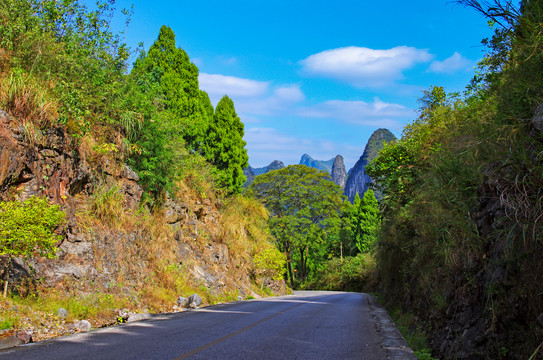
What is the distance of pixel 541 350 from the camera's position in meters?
3.30

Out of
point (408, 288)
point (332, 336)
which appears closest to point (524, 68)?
point (332, 336)

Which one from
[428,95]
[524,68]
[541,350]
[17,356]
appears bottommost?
[17,356]

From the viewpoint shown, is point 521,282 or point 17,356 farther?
point 17,356

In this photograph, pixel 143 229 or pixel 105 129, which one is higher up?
pixel 105 129

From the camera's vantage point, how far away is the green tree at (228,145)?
27.6 m

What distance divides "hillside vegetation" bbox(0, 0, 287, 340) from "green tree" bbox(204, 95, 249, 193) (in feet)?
23.6

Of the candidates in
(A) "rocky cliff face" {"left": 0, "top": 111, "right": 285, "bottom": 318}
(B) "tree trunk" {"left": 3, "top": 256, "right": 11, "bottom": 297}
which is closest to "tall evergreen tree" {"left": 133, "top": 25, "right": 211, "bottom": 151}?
(A) "rocky cliff face" {"left": 0, "top": 111, "right": 285, "bottom": 318}

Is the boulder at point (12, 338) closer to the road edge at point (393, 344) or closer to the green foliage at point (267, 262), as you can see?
the road edge at point (393, 344)

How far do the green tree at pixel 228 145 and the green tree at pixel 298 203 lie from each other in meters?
15.8

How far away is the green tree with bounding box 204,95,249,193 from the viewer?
2758 centimetres

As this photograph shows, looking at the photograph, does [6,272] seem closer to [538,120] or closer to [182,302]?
[182,302]

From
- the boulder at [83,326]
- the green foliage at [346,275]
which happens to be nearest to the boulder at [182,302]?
the boulder at [83,326]

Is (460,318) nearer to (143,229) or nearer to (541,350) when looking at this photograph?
(541,350)

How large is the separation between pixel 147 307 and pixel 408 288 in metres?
7.69
